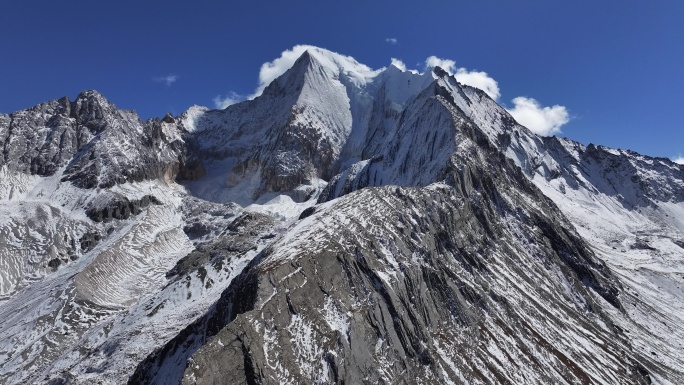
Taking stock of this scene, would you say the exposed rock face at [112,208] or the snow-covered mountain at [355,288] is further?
the exposed rock face at [112,208]

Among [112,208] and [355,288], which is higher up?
[112,208]

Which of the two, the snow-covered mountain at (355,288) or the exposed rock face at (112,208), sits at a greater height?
the exposed rock face at (112,208)

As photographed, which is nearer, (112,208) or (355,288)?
(355,288)

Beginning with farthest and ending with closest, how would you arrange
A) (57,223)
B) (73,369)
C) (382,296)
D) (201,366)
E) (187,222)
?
(187,222), (57,223), (73,369), (382,296), (201,366)

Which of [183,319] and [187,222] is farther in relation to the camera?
[187,222]

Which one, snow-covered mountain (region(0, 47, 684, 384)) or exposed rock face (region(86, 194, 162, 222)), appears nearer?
snow-covered mountain (region(0, 47, 684, 384))

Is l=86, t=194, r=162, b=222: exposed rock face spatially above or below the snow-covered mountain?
above

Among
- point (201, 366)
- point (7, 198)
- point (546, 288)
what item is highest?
point (7, 198)

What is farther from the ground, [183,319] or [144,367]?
[183,319]

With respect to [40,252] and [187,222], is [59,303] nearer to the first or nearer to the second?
[40,252]

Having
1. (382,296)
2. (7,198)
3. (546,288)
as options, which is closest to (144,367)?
(382,296)

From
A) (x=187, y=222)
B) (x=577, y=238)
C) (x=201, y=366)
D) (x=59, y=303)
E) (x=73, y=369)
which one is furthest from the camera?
(x=187, y=222)
